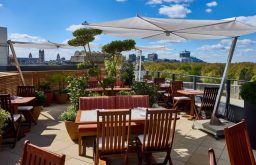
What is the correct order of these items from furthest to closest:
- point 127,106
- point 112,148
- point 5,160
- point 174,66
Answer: point 174,66 < point 127,106 < point 5,160 < point 112,148

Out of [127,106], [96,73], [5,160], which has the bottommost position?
[5,160]

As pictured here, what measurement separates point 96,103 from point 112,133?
6.30 ft

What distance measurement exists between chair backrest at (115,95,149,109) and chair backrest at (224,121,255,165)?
336 cm

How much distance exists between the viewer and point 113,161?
14.4 feet

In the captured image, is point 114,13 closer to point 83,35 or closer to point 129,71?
point 129,71

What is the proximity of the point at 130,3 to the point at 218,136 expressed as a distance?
1068 cm

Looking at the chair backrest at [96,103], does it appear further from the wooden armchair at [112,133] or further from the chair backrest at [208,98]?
the chair backrest at [208,98]

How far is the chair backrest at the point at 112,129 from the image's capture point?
3.55m

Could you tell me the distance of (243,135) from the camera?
2.40 metres

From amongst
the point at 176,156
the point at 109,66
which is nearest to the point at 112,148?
the point at 176,156

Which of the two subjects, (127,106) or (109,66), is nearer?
(127,106)

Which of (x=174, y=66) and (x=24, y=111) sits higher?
(x=174, y=66)

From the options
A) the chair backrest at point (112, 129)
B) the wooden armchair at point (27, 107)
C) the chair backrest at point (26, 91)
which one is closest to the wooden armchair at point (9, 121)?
the wooden armchair at point (27, 107)

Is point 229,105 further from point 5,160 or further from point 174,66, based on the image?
point 174,66
